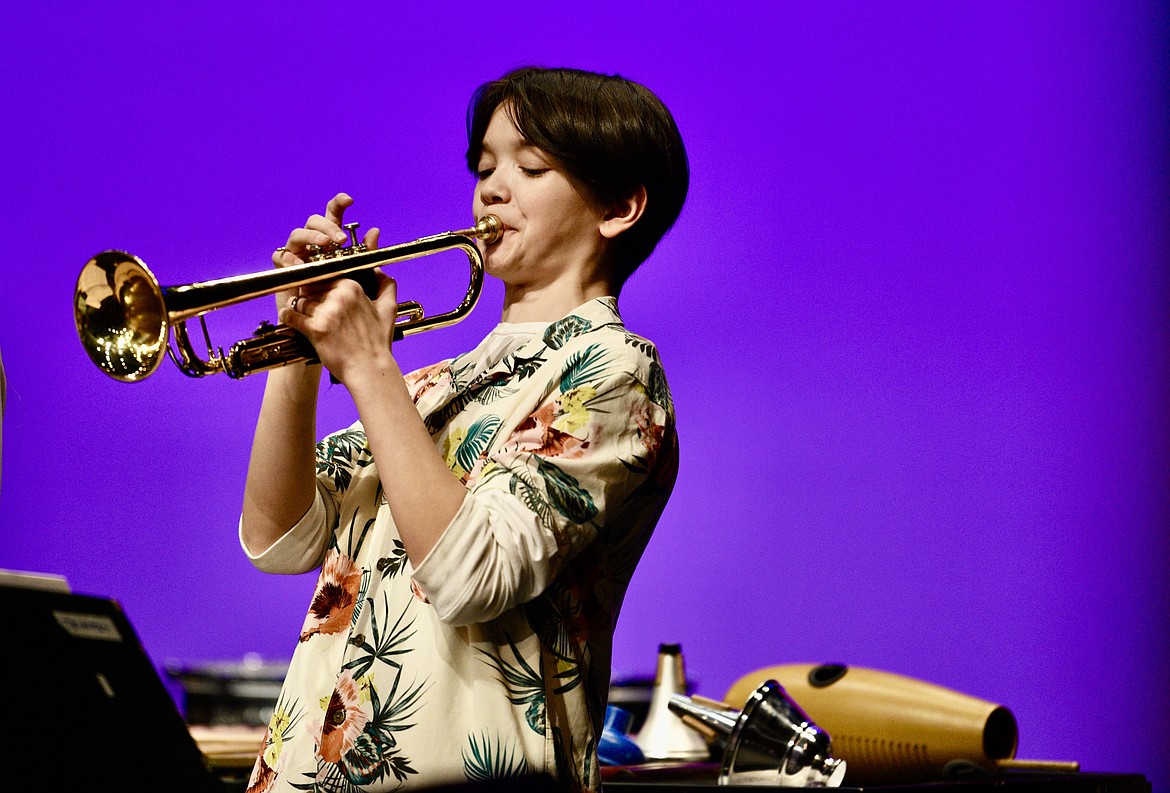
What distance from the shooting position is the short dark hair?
145 centimetres

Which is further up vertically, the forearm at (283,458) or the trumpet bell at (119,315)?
the trumpet bell at (119,315)

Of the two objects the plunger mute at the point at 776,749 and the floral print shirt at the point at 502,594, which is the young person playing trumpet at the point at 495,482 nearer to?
the floral print shirt at the point at 502,594

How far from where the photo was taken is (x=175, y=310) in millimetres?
1299

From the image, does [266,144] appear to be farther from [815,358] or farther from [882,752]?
[882,752]

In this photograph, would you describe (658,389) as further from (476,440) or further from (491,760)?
(491,760)

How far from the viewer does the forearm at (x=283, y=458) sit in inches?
54.7

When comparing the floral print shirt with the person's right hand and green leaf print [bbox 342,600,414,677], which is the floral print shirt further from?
the person's right hand

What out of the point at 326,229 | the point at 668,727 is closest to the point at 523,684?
the point at 326,229

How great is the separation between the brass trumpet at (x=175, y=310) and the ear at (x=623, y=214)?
0.25 metres

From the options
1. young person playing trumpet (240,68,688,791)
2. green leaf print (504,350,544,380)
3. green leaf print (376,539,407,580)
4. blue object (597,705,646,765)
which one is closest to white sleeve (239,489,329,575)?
young person playing trumpet (240,68,688,791)

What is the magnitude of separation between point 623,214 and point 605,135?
10cm

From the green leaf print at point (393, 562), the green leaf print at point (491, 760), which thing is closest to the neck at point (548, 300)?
the green leaf print at point (393, 562)

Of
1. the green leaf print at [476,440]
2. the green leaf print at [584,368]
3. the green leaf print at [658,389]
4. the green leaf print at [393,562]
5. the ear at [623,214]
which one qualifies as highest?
the ear at [623,214]

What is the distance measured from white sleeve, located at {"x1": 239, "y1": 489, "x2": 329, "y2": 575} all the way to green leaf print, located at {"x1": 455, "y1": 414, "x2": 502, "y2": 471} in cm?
20
